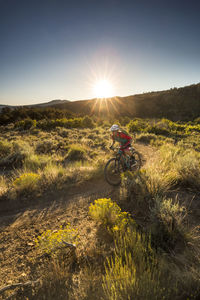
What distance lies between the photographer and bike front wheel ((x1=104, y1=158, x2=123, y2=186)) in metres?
5.23

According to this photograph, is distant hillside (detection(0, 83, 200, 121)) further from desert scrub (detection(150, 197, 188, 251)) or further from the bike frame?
desert scrub (detection(150, 197, 188, 251))

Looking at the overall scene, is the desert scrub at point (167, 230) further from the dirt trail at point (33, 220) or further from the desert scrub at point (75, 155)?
the desert scrub at point (75, 155)

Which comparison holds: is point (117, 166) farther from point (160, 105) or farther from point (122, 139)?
point (160, 105)

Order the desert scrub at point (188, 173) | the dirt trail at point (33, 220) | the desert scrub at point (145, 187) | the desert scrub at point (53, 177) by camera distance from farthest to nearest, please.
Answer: the desert scrub at point (53, 177) → the desert scrub at point (188, 173) → the desert scrub at point (145, 187) → the dirt trail at point (33, 220)

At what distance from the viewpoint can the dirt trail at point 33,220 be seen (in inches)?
92.4

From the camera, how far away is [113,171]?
5457mm

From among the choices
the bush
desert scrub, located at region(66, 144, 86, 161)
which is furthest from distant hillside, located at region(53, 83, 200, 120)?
desert scrub, located at region(66, 144, 86, 161)

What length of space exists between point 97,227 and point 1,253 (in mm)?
1805

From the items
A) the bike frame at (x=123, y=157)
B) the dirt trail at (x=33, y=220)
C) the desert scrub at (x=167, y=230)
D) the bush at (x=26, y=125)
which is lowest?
the dirt trail at (x=33, y=220)

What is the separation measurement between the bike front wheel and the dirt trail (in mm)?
272

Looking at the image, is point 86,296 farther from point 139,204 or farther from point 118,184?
point 118,184

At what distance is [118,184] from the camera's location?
207 inches

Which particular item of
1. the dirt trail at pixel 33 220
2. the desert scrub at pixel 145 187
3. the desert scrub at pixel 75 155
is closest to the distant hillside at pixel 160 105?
the desert scrub at pixel 75 155

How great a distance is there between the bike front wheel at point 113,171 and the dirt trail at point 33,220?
272 mm
